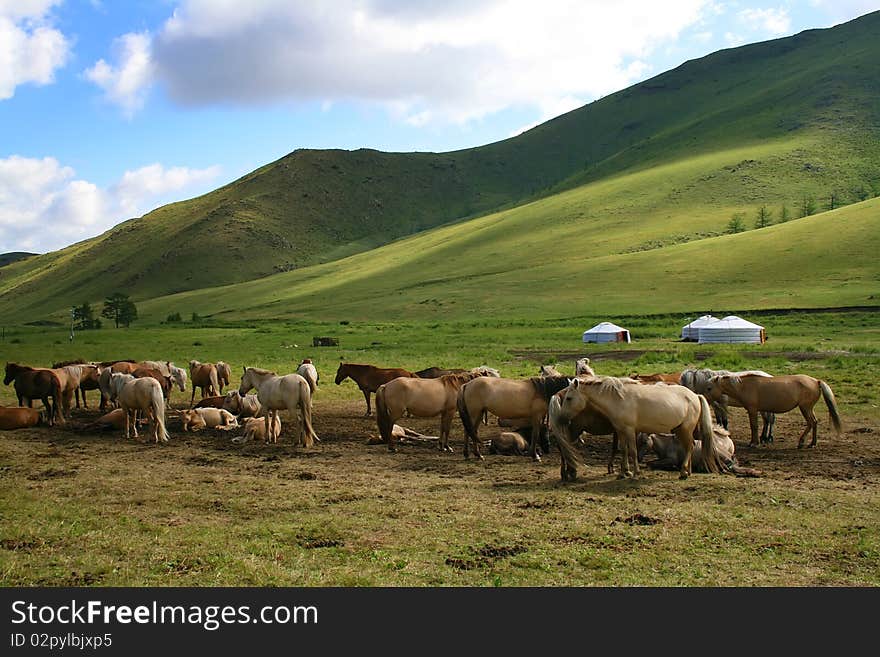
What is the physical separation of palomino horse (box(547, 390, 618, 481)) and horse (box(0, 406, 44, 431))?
12.8 m

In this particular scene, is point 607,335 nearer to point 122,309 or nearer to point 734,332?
point 734,332

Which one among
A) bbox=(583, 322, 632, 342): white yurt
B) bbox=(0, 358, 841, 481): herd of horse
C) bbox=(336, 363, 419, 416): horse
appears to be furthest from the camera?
bbox=(583, 322, 632, 342): white yurt

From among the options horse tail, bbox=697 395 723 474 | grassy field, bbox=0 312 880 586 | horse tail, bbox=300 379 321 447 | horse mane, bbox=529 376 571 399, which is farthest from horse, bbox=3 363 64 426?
horse tail, bbox=697 395 723 474

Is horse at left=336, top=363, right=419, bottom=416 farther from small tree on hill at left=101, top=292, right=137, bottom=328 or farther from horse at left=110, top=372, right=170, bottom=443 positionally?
small tree on hill at left=101, top=292, right=137, bottom=328

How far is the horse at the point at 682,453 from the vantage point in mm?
12836

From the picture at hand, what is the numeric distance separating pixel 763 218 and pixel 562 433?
372 feet

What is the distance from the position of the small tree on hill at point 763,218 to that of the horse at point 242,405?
10848 cm

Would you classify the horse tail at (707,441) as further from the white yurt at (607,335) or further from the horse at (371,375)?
the white yurt at (607,335)

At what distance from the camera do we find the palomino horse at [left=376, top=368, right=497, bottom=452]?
1555cm

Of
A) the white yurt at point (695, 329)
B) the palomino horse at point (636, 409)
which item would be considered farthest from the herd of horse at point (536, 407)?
the white yurt at point (695, 329)

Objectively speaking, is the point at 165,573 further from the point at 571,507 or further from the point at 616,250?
the point at 616,250

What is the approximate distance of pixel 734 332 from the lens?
47.6 metres

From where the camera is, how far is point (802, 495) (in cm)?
1070

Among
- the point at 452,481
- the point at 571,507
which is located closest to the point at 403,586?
the point at 571,507
